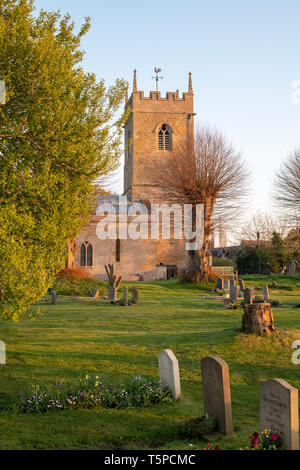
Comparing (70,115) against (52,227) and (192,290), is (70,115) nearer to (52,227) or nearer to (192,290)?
(52,227)

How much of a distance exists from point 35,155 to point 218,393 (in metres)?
5.62

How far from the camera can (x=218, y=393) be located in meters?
6.03

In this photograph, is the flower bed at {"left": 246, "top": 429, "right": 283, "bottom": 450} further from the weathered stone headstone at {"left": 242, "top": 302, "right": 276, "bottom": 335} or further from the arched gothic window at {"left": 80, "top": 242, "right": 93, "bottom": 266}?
the arched gothic window at {"left": 80, "top": 242, "right": 93, "bottom": 266}

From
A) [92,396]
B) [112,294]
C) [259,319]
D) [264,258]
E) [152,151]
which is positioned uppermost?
[152,151]

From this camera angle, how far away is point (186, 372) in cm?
898

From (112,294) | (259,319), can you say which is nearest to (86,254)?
(112,294)

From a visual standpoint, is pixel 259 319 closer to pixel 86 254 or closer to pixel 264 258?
pixel 86 254

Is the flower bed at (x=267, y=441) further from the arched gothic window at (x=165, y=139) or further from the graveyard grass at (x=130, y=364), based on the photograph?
the arched gothic window at (x=165, y=139)

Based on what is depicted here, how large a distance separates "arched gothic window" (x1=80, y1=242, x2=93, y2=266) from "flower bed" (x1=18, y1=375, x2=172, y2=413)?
32330 mm

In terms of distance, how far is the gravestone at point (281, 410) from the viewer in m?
4.89

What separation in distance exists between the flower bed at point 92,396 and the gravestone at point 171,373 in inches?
4.4

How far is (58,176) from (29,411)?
14.4ft

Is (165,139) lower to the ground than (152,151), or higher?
higher
